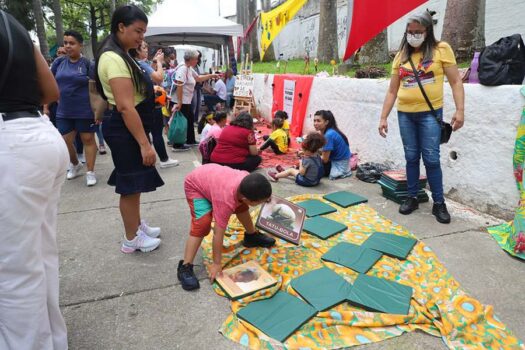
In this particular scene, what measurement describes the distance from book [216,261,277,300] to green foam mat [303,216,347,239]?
30.6 inches

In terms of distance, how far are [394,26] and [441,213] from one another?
37.2 feet

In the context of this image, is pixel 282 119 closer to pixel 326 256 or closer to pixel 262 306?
pixel 326 256

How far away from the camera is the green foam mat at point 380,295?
2.19 m

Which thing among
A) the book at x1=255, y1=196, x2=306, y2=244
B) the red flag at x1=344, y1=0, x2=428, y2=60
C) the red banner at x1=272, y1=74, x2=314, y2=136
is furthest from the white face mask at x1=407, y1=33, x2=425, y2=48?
the red banner at x1=272, y1=74, x2=314, y2=136

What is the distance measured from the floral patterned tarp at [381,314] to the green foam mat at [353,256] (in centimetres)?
4

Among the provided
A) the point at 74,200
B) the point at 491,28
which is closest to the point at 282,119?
the point at 74,200

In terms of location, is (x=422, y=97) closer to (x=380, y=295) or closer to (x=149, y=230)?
(x=380, y=295)

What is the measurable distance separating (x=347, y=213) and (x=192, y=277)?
1.83 metres

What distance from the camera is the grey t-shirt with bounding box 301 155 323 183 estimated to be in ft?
14.7

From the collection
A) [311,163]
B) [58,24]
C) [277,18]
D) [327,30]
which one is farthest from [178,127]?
[58,24]

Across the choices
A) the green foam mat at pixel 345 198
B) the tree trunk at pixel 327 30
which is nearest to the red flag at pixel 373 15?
the green foam mat at pixel 345 198

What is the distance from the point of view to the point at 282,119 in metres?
6.14

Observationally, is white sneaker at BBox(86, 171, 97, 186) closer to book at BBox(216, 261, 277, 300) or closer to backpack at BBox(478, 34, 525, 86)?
book at BBox(216, 261, 277, 300)

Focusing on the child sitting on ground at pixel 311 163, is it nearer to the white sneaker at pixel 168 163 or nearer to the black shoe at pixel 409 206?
the black shoe at pixel 409 206
